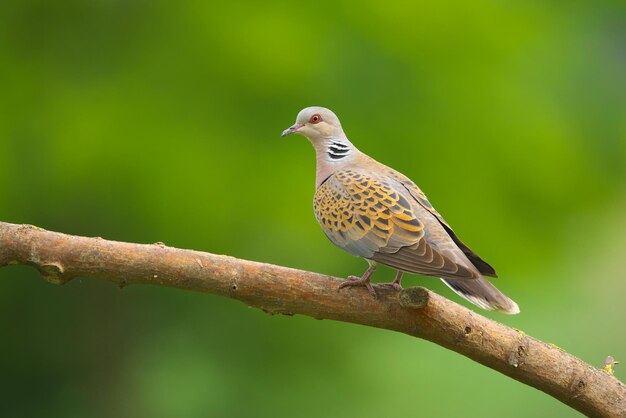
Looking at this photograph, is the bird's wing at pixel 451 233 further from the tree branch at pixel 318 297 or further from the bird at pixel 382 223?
the tree branch at pixel 318 297

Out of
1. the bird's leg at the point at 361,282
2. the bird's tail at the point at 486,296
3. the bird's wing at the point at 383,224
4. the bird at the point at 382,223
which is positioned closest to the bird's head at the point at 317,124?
the bird at the point at 382,223

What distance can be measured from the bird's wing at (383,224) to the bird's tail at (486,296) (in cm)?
5

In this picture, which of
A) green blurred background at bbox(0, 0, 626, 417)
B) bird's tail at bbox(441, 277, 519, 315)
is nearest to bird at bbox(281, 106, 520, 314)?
bird's tail at bbox(441, 277, 519, 315)

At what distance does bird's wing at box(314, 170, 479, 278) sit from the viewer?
274 centimetres

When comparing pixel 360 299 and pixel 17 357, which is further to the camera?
pixel 17 357

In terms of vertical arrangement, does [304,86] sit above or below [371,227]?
above

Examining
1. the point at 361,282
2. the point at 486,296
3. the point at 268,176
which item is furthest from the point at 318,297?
the point at 268,176

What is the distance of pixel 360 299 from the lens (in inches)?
110

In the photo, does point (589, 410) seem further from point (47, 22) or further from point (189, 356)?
point (47, 22)

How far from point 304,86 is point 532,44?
→ 1325 mm

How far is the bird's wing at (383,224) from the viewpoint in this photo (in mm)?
2744

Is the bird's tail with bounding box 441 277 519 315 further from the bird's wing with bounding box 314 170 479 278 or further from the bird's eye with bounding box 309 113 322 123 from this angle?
the bird's eye with bounding box 309 113 322 123

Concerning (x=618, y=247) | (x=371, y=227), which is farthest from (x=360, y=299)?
(x=618, y=247)

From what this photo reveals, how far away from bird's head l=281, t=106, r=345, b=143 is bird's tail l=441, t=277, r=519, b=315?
78 centimetres
